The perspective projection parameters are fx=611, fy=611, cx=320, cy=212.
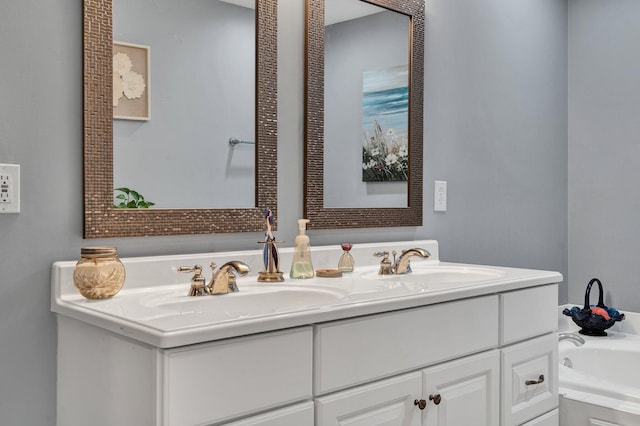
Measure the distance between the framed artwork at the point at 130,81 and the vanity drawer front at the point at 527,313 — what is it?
3.49 ft

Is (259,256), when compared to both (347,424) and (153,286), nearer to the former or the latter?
(153,286)

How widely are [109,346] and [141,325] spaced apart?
16 cm

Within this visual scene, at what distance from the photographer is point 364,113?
204cm

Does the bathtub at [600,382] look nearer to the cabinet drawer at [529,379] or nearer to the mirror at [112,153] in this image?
the cabinet drawer at [529,379]

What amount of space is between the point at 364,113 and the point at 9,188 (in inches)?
44.5

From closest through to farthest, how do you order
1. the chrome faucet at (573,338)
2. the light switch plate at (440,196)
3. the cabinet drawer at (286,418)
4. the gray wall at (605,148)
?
the cabinet drawer at (286,418)
the light switch plate at (440,196)
the chrome faucet at (573,338)
the gray wall at (605,148)

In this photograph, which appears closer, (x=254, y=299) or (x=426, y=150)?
(x=254, y=299)

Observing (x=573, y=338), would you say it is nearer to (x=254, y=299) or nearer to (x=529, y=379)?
(x=529, y=379)

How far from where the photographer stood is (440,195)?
2.33 metres

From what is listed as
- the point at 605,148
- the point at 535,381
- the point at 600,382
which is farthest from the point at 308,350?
the point at 605,148

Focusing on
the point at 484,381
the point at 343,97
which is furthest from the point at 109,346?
the point at 343,97

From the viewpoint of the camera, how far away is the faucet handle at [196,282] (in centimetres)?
142

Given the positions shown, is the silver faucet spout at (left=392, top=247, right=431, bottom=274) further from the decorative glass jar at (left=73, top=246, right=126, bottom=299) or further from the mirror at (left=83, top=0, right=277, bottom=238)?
the decorative glass jar at (left=73, top=246, right=126, bottom=299)

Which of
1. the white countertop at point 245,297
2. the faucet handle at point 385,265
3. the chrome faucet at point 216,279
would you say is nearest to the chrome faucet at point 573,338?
the white countertop at point 245,297
